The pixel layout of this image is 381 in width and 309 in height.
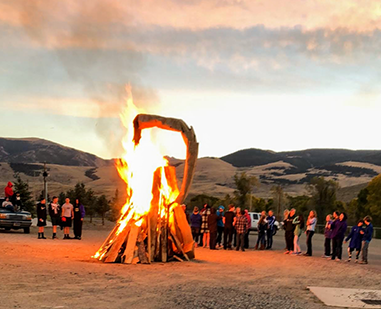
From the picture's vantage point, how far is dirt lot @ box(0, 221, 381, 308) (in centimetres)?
1070

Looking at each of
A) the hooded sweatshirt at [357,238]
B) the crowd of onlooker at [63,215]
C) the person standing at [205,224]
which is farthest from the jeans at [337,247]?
the crowd of onlooker at [63,215]

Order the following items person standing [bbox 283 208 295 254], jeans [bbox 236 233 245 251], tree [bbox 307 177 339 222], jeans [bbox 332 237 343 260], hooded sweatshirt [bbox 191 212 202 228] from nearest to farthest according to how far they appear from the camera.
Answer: jeans [bbox 332 237 343 260] → person standing [bbox 283 208 295 254] → jeans [bbox 236 233 245 251] → hooded sweatshirt [bbox 191 212 202 228] → tree [bbox 307 177 339 222]

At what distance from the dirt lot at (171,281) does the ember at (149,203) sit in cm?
68

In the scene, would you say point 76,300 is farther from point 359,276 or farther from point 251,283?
point 359,276

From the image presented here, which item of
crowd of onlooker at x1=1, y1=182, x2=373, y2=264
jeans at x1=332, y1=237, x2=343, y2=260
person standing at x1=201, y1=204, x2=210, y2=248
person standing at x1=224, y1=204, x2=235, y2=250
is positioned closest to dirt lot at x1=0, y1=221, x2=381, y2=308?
jeans at x1=332, y1=237, x2=343, y2=260

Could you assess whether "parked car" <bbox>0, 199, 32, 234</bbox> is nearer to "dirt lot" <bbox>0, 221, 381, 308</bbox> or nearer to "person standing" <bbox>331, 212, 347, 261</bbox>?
"dirt lot" <bbox>0, 221, 381, 308</bbox>

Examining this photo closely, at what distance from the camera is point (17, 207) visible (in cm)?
3181

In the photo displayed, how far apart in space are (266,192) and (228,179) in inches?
965

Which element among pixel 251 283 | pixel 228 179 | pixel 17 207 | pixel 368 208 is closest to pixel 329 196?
pixel 368 208

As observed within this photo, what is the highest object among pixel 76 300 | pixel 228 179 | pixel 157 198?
pixel 228 179

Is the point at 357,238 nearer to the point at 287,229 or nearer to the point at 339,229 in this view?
the point at 339,229

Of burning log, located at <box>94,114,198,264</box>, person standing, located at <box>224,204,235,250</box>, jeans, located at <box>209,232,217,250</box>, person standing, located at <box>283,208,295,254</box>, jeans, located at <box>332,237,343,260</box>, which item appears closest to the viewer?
burning log, located at <box>94,114,198,264</box>

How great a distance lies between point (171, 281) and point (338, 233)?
8199 mm

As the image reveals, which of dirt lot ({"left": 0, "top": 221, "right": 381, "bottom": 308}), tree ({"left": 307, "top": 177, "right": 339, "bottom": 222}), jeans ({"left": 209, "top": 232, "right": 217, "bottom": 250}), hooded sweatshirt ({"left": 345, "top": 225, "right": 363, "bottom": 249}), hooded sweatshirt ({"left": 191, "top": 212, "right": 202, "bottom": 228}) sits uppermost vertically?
tree ({"left": 307, "top": 177, "right": 339, "bottom": 222})
